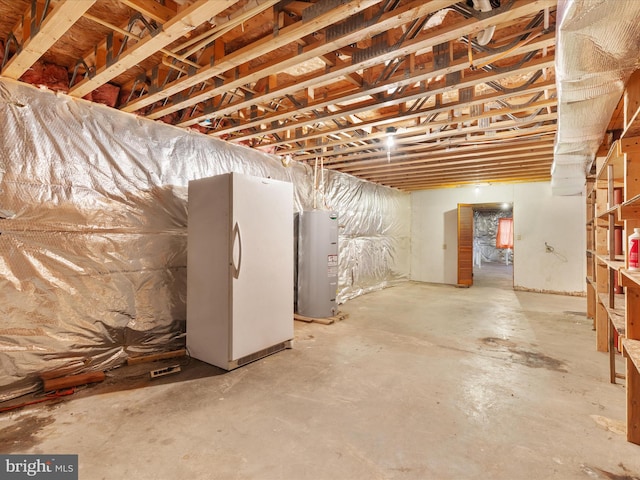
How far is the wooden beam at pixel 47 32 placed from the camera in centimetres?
144

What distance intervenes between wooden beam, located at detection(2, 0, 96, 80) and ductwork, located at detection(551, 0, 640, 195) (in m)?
2.05

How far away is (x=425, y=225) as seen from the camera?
7309 mm

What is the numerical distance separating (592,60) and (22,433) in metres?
3.52

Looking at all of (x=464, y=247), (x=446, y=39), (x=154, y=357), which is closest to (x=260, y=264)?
(x=154, y=357)

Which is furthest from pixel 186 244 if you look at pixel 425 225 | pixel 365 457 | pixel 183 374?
pixel 425 225

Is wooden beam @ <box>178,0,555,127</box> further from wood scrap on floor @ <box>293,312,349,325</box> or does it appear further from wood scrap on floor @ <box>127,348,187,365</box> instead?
wood scrap on floor @ <box>293,312,349,325</box>

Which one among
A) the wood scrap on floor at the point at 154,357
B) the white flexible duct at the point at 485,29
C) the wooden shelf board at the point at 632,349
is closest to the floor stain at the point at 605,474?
the wooden shelf board at the point at 632,349

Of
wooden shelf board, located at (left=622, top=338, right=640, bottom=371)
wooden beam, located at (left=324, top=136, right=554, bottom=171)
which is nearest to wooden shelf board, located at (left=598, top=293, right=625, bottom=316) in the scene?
wooden shelf board, located at (left=622, top=338, right=640, bottom=371)

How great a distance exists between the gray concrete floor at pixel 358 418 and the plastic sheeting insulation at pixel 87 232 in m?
0.36

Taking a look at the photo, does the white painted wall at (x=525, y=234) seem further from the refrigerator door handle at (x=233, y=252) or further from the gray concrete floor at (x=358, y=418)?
the refrigerator door handle at (x=233, y=252)

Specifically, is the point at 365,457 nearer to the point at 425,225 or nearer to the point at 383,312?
the point at 383,312

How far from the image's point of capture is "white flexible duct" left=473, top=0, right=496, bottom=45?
4.57 ft

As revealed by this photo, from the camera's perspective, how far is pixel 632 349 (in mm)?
1551

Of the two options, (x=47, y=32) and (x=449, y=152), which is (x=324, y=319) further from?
(x=47, y=32)
